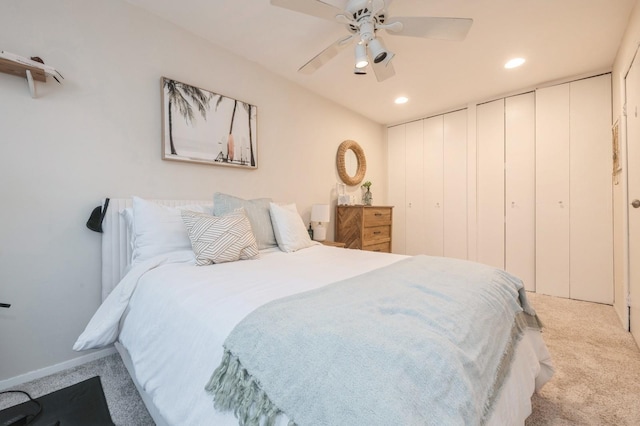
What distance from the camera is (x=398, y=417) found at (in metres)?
0.47

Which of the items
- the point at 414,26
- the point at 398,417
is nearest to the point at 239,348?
the point at 398,417

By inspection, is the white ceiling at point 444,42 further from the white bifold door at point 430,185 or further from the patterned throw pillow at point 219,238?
the patterned throw pillow at point 219,238

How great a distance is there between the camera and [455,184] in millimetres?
3768

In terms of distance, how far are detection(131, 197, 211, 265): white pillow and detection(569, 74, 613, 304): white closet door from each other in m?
3.89

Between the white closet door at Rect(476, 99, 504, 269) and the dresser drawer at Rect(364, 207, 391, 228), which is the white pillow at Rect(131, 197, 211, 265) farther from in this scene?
the white closet door at Rect(476, 99, 504, 269)

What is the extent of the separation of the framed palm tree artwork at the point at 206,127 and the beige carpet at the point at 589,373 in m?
2.65

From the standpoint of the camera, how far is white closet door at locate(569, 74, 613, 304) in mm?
2736

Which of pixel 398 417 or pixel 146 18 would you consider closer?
pixel 398 417

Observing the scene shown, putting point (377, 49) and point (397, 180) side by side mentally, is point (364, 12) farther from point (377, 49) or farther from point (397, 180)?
point (397, 180)

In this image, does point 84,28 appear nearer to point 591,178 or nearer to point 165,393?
point 165,393

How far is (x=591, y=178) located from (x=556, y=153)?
42 cm

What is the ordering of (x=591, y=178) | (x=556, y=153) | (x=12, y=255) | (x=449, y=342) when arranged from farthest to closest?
(x=556, y=153)
(x=591, y=178)
(x=12, y=255)
(x=449, y=342)

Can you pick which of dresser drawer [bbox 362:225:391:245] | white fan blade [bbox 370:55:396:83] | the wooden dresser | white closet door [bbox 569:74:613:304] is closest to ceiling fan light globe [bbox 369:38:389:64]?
white fan blade [bbox 370:55:396:83]

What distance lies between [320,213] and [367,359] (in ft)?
8.11
